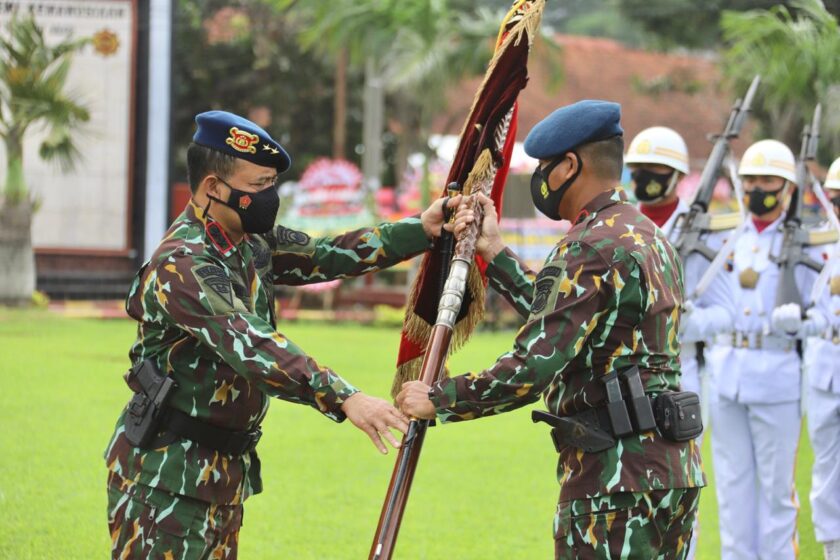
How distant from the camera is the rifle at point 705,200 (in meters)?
7.01

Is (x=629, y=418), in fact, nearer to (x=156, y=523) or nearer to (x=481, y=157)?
(x=481, y=157)

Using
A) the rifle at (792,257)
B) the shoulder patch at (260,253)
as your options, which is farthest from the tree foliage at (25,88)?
the shoulder patch at (260,253)

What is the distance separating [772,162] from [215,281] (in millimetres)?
4158

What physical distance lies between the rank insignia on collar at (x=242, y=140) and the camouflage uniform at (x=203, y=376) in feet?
0.87

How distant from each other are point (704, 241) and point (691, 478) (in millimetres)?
3292

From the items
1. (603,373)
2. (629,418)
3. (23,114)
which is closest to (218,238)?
(603,373)

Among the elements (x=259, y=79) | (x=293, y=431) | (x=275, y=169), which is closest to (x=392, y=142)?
(x=259, y=79)

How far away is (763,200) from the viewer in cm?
727

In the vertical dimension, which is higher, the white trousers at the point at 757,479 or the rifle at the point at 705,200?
the rifle at the point at 705,200

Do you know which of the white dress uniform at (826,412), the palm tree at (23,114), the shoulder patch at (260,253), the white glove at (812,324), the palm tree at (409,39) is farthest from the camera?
the palm tree at (409,39)

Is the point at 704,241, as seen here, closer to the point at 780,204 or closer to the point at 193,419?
the point at 780,204

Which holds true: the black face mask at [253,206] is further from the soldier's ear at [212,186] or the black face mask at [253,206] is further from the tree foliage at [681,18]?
the tree foliage at [681,18]

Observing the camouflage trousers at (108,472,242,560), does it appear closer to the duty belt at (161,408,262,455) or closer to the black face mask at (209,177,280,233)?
the duty belt at (161,408,262,455)

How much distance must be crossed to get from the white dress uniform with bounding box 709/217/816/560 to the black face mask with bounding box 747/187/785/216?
32 cm
